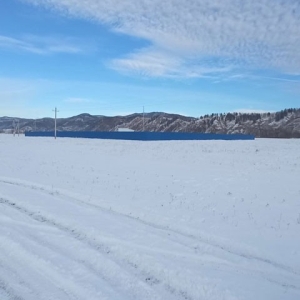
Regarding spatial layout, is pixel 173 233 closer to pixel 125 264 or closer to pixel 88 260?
pixel 125 264

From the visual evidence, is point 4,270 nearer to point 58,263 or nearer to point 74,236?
point 58,263

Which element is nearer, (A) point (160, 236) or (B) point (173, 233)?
(A) point (160, 236)

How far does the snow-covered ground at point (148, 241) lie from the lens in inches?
193

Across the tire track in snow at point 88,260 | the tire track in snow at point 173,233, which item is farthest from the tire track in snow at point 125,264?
the tire track in snow at point 173,233

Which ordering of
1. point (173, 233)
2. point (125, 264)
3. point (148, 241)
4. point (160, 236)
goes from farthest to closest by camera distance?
point (173, 233), point (160, 236), point (148, 241), point (125, 264)

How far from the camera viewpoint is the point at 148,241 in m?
6.89

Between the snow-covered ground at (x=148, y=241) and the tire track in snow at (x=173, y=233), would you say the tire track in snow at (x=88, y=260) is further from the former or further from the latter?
the tire track in snow at (x=173, y=233)

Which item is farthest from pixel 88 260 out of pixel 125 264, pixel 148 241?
pixel 148 241

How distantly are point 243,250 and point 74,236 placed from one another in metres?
3.67

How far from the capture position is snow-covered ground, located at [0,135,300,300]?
16.0 feet

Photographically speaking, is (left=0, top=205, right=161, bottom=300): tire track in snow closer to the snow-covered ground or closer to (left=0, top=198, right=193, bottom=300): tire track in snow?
the snow-covered ground

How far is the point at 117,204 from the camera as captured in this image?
33.4 feet

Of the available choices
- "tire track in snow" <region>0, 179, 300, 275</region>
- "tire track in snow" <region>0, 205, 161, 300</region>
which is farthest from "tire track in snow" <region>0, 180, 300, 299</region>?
"tire track in snow" <region>0, 205, 161, 300</region>

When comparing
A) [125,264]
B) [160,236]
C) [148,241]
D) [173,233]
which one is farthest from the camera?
[173,233]
